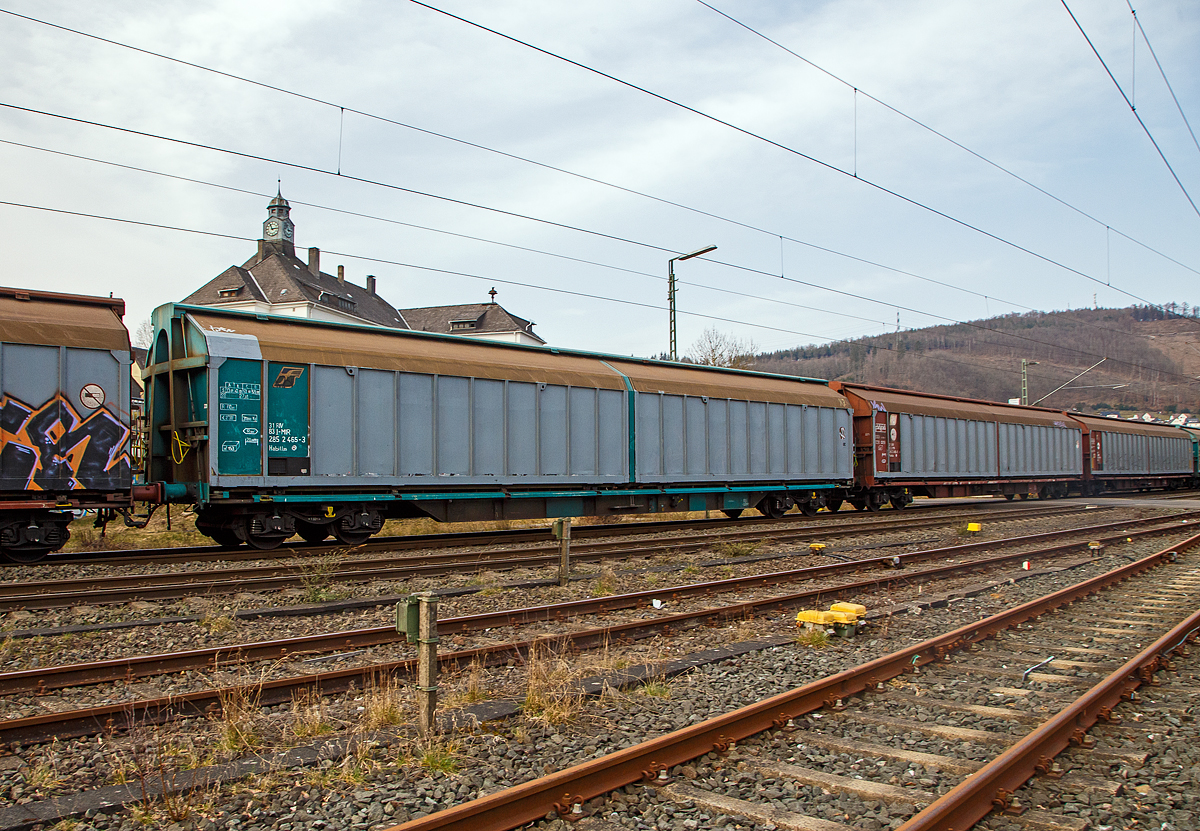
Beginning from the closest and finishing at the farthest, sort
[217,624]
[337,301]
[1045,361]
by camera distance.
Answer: [217,624], [337,301], [1045,361]

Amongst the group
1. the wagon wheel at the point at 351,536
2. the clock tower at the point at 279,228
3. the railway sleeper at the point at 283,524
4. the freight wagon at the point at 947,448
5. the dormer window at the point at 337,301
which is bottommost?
the wagon wheel at the point at 351,536

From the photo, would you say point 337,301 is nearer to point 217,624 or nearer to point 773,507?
point 773,507

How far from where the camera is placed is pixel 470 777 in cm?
463

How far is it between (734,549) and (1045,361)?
6102 inches

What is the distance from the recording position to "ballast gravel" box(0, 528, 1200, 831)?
411cm

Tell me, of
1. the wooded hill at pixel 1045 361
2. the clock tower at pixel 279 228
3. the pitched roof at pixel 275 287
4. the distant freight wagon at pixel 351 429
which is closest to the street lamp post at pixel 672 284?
the distant freight wagon at pixel 351 429

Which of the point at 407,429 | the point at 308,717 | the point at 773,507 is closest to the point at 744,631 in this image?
the point at 308,717

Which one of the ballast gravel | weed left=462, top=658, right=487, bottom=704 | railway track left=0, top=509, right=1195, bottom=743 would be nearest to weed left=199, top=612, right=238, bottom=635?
railway track left=0, top=509, right=1195, bottom=743

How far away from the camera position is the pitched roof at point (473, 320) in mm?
71000

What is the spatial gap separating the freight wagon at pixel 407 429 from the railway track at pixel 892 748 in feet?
33.2

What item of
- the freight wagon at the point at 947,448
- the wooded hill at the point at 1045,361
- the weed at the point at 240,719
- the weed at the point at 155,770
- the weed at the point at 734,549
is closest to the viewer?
the weed at the point at 155,770

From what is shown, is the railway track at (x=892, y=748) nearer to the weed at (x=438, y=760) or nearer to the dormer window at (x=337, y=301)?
the weed at (x=438, y=760)

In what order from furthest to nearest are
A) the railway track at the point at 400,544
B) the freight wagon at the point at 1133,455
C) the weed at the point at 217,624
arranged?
the freight wagon at the point at 1133,455 → the railway track at the point at 400,544 → the weed at the point at 217,624

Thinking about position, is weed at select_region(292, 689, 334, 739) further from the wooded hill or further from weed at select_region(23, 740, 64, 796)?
the wooded hill
